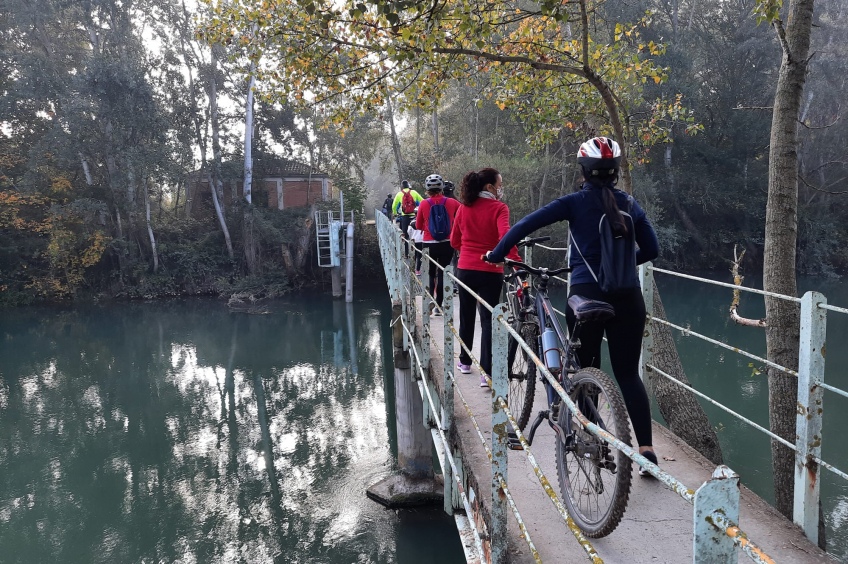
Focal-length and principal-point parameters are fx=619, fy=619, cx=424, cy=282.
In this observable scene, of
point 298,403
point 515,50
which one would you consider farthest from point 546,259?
point 515,50

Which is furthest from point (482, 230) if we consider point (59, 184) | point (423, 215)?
point (59, 184)

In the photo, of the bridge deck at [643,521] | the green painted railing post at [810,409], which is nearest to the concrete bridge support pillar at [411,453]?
the bridge deck at [643,521]

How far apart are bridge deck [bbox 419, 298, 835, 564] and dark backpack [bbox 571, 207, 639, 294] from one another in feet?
2.94

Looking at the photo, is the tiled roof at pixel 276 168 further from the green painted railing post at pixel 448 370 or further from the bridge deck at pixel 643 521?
the bridge deck at pixel 643 521

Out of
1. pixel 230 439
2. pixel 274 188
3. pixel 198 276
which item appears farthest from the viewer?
pixel 274 188

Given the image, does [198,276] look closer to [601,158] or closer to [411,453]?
[411,453]

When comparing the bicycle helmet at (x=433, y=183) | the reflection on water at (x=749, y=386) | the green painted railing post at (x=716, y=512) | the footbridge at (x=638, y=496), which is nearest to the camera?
the green painted railing post at (x=716, y=512)

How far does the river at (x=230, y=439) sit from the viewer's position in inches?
264

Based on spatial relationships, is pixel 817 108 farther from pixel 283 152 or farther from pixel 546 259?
pixel 283 152

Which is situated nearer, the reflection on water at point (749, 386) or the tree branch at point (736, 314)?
the tree branch at point (736, 314)

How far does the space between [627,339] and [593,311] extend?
227mm

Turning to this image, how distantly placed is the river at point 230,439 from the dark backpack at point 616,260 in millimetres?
4875

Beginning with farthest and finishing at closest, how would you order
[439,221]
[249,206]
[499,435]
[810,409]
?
[249,206], [439,221], [810,409], [499,435]

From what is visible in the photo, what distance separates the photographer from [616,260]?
228cm
